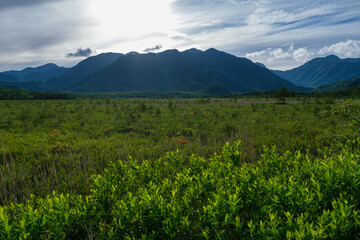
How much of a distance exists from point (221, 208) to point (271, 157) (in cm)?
201

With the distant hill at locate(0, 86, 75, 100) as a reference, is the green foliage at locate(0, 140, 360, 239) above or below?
below

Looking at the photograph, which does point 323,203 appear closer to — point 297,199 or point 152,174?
point 297,199

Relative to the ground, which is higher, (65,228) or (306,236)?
(306,236)

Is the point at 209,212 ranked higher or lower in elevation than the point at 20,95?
lower

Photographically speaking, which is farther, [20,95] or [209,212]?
[20,95]

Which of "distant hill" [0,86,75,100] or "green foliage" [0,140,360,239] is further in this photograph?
"distant hill" [0,86,75,100]

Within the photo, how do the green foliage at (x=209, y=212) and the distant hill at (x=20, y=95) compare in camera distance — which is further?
the distant hill at (x=20, y=95)

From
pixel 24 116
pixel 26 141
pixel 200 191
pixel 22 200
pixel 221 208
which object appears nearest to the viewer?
pixel 221 208

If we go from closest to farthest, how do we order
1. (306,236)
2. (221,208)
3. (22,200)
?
(306,236) → (221,208) → (22,200)

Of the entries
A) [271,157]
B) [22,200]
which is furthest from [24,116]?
[271,157]

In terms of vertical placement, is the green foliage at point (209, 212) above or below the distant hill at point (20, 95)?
below

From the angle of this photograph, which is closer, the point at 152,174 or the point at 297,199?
the point at 297,199

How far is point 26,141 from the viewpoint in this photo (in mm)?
11602

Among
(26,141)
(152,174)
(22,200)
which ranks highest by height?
(152,174)
